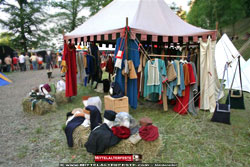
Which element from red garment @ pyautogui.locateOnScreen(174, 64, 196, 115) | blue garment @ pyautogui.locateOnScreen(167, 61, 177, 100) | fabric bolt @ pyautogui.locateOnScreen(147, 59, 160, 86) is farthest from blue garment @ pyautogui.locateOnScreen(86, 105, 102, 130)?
red garment @ pyautogui.locateOnScreen(174, 64, 196, 115)

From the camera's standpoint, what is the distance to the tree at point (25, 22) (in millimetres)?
20531

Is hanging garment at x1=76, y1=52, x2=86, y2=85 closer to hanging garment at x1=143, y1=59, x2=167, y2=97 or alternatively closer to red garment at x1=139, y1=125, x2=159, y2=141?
hanging garment at x1=143, y1=59, x2=167, y2=97

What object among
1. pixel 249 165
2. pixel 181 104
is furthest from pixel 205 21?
pixel 249 165

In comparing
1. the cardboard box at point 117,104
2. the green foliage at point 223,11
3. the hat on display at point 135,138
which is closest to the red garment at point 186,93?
the cardboard box at point 117,104

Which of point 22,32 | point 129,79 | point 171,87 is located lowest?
point 171,87

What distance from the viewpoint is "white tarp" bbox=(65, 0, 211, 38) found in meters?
4.30

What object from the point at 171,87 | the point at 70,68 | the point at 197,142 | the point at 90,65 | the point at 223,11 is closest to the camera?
the point at 197,142

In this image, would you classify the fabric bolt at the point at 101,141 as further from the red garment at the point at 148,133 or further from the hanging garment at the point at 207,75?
the hanging garment at the point at 207,75

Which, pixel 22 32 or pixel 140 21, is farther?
pixel 22 32

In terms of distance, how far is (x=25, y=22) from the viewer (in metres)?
21.5

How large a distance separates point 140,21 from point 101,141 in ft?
10.4

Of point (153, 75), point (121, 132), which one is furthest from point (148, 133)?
point (153, 75)

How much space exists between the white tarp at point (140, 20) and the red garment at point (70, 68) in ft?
1.29

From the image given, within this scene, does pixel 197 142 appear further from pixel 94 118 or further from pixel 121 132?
pixel 94 118
